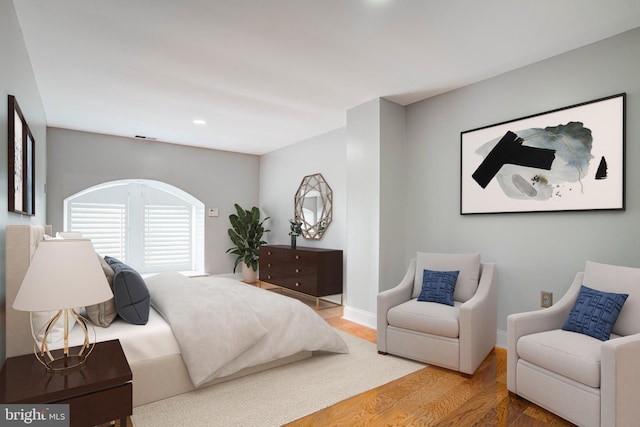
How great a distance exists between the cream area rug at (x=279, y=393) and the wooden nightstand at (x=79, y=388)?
2.22 feet

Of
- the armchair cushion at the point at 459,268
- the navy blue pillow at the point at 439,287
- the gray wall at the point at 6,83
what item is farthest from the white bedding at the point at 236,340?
the armchair cushion at the point at 459,268

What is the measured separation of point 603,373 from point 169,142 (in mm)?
6265

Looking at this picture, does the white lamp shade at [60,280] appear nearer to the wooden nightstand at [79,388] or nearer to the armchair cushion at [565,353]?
the wooden nightstand at [79,388]

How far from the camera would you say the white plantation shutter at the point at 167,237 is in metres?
6.55

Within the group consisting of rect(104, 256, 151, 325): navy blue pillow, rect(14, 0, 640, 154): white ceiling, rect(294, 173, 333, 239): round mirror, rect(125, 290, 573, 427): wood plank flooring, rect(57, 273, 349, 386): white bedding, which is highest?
rect(14, 0, 640, 154): white ceiling

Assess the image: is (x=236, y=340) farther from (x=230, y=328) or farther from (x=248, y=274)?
(x=248, y=274)

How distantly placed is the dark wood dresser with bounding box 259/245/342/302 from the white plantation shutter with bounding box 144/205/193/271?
8.15 ft

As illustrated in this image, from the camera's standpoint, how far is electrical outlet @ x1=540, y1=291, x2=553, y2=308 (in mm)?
2953

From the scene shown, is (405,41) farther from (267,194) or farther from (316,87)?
(267,194)

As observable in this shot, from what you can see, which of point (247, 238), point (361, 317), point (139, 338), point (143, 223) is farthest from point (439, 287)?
point (143, 223)

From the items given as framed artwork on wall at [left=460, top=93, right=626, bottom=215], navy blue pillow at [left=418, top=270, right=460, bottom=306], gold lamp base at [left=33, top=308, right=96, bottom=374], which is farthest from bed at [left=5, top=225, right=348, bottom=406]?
framed artwork on wall at [left=460, top=93, right=626, bottom=215]

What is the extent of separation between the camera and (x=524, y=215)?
3146 mm

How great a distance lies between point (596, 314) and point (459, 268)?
1.12 meters

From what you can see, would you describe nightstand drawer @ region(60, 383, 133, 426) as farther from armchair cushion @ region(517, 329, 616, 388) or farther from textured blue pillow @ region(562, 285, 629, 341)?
textured blue pillow @ region(562, 285, 629, 341)
